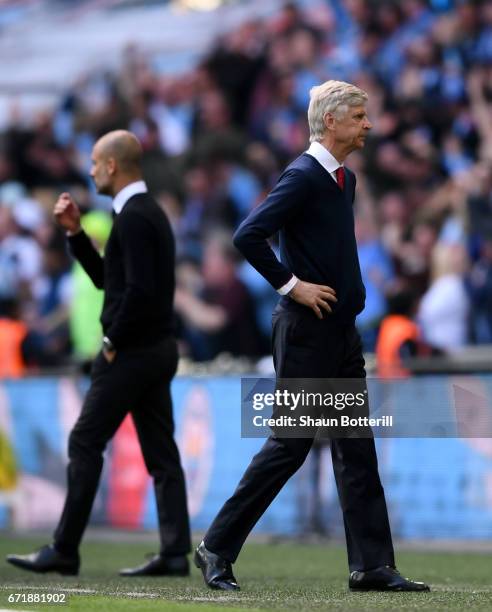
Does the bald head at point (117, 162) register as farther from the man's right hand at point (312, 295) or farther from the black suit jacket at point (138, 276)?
the man's right hand at point (312, 295)

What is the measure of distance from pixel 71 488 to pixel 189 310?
7.63 metres

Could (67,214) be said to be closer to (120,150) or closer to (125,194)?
(125,194)

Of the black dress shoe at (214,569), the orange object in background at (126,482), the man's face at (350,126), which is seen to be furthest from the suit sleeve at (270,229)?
the orange object in background at (126,482)

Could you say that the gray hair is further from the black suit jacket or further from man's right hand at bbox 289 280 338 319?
the black suit jacket

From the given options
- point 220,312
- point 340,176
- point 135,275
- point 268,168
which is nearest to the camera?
point 340,176

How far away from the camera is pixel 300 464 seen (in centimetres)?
618

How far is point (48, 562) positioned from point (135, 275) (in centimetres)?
146

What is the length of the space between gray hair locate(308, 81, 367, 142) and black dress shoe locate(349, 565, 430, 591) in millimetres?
1769

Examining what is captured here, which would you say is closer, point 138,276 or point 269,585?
point 269,585

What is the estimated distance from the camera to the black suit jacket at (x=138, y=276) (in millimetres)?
7449

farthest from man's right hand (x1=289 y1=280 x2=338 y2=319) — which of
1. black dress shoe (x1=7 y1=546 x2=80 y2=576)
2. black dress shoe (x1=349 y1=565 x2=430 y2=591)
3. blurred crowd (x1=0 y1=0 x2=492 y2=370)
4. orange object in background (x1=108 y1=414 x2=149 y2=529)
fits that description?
blurred crowd (x1=0 y1=0 x2=492 y2=370)

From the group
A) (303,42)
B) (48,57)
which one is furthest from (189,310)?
(48,57)

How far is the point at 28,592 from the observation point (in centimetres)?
632

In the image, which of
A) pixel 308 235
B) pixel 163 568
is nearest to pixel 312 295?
pixel 308 235
